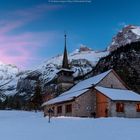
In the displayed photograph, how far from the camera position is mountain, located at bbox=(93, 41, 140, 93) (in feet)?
313

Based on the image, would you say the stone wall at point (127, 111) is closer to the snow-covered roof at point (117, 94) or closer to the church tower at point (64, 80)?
the snow-covered roof at point (117, 94)

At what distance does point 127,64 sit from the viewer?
11231 centimetres

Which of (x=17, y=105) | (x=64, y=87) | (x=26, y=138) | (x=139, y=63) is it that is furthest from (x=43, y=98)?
(x=26, y=138)

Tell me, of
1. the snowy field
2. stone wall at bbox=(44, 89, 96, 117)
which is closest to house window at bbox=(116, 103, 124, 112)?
stone wall at bbox=(44, 89, 96, 117)

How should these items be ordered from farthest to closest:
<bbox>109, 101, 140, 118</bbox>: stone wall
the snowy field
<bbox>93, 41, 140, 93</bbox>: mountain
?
<bbox>93, 41, 140, 93</bbox>: mountain
<bbox>109, 101, 140, 118</bbox>: stone wall
the snowy field

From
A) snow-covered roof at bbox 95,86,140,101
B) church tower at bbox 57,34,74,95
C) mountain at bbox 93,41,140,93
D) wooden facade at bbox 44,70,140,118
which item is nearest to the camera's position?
snow-covered roof at bbox 95,86,140,101

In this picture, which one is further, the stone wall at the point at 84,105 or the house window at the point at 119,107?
the stone wall at the point at 84,105

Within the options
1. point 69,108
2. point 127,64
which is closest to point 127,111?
point 69,108

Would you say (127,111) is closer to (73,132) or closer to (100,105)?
(100,105)

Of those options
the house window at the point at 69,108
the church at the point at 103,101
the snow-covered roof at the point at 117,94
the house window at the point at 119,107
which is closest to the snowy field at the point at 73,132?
the snow-covered roof at the point at 117,94

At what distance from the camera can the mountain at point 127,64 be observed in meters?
95.2

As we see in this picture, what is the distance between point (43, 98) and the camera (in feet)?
328

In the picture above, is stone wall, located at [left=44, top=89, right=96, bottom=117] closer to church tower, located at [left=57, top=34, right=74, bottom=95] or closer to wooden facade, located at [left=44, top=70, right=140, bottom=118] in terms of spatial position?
wooden facade, located at [left=44, top=70, right=140, bottom=118]

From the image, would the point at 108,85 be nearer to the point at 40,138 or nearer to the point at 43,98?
the point at 40,138
